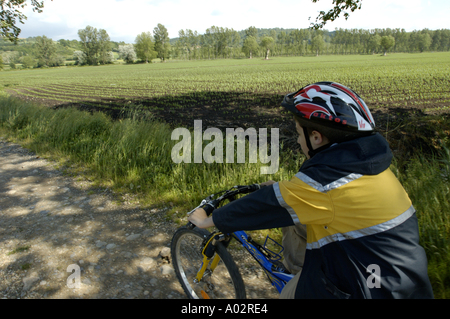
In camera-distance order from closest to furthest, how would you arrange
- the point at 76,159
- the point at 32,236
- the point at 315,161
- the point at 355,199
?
1. the point at 355,199
2. the point at 315,161
3. the point at 32,236
4. the point at 76,159

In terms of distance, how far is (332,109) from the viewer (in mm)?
1676

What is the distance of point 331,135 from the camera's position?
66.0 inches

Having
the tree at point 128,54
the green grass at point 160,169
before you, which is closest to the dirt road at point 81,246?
the green grass at point 160,169

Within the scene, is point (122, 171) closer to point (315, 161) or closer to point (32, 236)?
point (32, 236)

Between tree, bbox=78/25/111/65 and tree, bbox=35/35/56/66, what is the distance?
12128 mm

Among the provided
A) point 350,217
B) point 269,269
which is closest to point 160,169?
point 269,269

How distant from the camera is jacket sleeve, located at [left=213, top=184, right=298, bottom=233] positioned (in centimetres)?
156

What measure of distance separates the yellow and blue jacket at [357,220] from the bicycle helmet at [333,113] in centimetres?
15

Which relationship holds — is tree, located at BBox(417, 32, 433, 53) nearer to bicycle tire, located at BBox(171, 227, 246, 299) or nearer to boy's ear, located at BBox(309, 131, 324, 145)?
boy's ear, located at BBox(309, 131, 324, 145)

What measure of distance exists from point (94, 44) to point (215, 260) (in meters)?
137

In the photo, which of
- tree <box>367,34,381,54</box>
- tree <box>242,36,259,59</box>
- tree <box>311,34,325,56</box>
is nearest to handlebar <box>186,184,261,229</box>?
tree <box>242,36,259,59</box>

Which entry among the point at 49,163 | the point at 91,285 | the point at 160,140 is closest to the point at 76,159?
the point at 49,163

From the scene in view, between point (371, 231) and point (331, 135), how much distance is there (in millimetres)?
596

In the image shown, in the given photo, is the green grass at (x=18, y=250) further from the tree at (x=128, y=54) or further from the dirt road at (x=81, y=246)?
the tree at (x=128, y=54)
